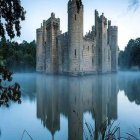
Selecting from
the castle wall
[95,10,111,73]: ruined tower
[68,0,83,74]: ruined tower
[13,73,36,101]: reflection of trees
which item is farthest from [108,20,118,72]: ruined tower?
[13,73,36,101]: reflection of trees

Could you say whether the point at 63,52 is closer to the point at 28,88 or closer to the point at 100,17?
the point at 100,17

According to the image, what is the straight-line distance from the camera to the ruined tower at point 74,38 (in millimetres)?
33062

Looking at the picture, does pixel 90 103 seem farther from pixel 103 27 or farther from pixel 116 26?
pixel 116 26

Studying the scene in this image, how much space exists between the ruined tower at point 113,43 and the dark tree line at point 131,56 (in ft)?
47.9

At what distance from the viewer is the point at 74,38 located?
33.3 metres

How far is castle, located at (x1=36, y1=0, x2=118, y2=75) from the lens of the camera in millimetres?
33312

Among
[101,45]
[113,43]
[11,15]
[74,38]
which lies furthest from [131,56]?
[11,15]

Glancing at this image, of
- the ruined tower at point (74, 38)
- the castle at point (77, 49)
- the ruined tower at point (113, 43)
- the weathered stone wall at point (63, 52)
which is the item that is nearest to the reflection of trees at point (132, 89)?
the ruined tower at point (74, 38)

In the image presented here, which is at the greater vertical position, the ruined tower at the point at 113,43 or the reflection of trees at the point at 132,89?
the ruined tower at the point at 113,43

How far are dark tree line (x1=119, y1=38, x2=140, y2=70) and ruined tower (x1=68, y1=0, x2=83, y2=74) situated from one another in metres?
31.3

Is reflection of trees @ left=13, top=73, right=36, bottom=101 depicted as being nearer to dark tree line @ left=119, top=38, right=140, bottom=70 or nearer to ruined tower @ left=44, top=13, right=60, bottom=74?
ruined tower @ left=44, top=13, right=60, bottom=74

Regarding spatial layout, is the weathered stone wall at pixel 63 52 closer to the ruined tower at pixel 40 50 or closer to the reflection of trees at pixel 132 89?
the ruined tower at pixel 40 50

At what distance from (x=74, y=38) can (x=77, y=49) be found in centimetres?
154

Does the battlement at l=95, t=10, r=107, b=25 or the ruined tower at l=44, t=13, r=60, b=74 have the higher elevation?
the battlement at l=95, t=10, r=107, b=25
